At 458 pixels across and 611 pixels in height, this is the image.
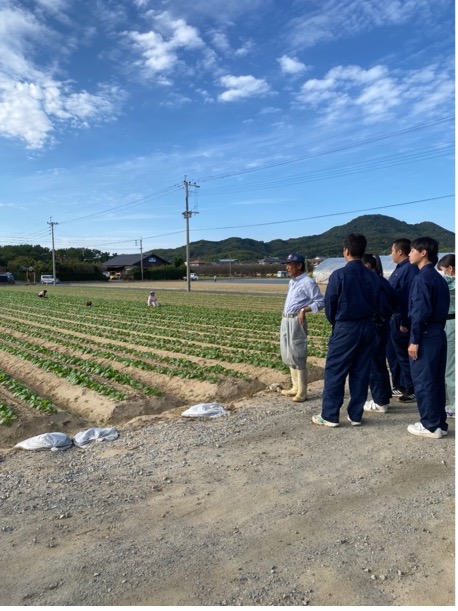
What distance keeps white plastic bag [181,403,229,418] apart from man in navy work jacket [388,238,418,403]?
228 centimetres

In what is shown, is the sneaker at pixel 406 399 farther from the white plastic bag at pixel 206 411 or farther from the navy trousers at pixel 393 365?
the white plastic bag at pixel 206 411

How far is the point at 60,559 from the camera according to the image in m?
2.72

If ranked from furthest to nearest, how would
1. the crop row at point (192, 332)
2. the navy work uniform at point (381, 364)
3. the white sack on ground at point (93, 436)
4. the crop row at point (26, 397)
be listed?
the crop row at point (192, 332) < the crop row at point (26, 397) < the navy work uniform at point (381, 364) < the white sack on ground at point (93, 436)

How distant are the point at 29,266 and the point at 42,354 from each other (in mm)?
70532

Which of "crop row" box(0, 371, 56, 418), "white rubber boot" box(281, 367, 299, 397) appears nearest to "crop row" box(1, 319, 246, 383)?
"white rubber boot" box(281, 367, 299, 397)

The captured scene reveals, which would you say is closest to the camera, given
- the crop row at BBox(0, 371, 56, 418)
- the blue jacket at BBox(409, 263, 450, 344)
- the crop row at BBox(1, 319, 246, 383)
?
the blue jacket at BBox(409, 263, 450, 344)

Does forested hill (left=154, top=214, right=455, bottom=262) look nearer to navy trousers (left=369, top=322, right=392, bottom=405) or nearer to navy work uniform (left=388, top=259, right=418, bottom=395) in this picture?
navy work uniform (left=388, top=259, right=418, bottom=395)

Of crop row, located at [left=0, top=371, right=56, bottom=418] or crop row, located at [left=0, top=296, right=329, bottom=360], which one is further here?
crop row, located at [left=0, top=296, right=329, bottom=360]

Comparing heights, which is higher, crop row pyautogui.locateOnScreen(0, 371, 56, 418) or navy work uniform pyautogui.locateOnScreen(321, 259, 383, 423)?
navy work uniform pyautogui.locateOnScreen(321, 259, 383, 423)

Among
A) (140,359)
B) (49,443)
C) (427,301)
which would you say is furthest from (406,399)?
(140,359)

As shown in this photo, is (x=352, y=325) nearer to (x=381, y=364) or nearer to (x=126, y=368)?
(x=381, y=364)

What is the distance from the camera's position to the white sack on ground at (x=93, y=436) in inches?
185

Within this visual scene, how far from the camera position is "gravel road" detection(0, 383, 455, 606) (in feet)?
8.04

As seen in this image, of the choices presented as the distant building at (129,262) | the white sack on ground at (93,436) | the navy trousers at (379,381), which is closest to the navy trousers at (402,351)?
the navy trousers at (379,381)
